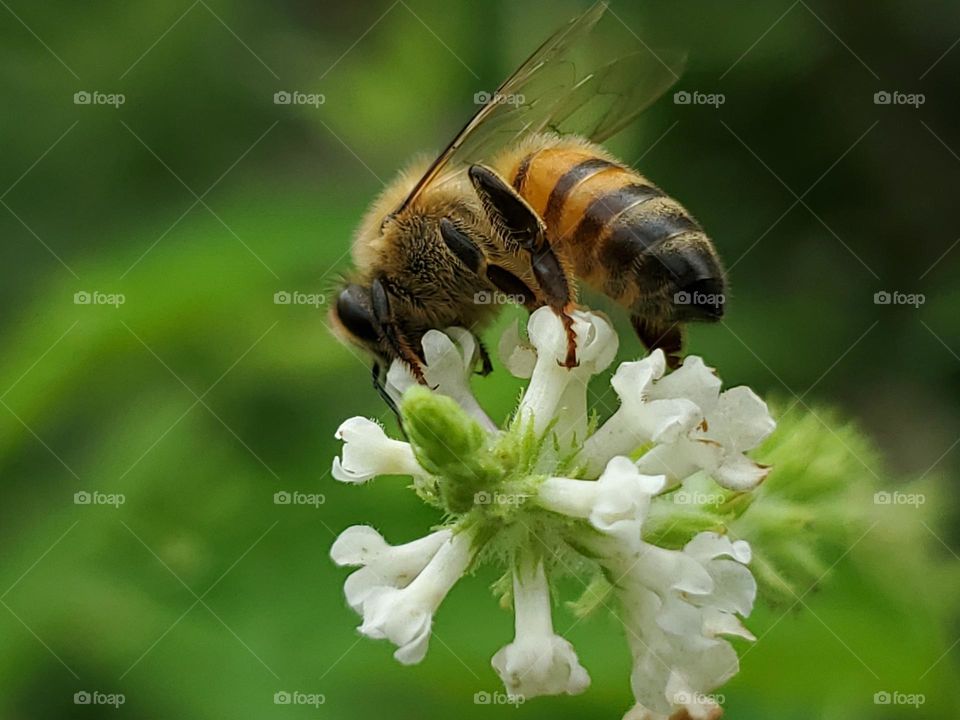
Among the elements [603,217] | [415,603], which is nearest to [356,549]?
[415,603]

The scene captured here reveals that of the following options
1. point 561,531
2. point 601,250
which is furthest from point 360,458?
point 601,250

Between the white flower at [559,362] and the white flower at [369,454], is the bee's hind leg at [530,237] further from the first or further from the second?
the white flower at [369,454]

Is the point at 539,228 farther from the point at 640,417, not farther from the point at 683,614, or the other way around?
the point at 683,614

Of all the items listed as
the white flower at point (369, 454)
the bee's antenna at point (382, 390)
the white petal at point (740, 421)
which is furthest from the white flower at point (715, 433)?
the bee's antenna at point (382, 390)

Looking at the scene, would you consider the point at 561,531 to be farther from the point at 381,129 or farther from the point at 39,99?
the point at 39,99

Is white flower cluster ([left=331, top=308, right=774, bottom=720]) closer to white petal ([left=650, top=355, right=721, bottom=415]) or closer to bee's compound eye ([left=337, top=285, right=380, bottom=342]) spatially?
white petal ([left=650, top=355, right=721, bottom=415])

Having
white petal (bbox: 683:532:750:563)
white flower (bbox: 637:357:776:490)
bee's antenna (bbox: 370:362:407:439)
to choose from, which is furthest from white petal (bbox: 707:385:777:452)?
bee's antenna (bbox: 370:362:407:439)
